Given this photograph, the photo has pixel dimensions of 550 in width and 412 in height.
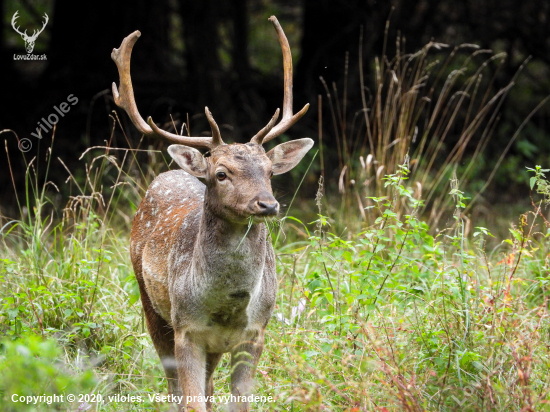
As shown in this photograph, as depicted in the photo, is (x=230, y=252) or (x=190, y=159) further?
(x=190, y=159)

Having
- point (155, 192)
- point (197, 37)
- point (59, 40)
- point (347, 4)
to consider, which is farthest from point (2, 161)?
point (155, 192)

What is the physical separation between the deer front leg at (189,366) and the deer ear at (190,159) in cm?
84

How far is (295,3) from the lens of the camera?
1242cm

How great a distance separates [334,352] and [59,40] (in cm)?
803

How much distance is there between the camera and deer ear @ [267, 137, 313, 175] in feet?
13.6

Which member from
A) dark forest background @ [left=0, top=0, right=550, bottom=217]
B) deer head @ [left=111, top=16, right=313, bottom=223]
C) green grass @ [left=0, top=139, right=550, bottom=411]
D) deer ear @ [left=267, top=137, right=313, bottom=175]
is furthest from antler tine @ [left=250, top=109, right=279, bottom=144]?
dark forest background @ [left=0, top=0, right=550, bottom=217]

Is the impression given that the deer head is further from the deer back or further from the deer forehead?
the deer back

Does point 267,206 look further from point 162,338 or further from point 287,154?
point 162,338

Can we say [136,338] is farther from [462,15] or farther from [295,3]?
[295,3]

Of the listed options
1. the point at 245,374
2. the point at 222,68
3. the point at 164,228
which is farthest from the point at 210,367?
the point at 222,68

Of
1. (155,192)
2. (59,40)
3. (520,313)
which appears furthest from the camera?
(59,40)

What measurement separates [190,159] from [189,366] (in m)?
1.07

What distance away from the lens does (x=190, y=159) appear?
401 centimetres

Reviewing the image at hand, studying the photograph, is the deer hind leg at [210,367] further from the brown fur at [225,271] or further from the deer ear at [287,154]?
the deer ear at [287,154]
